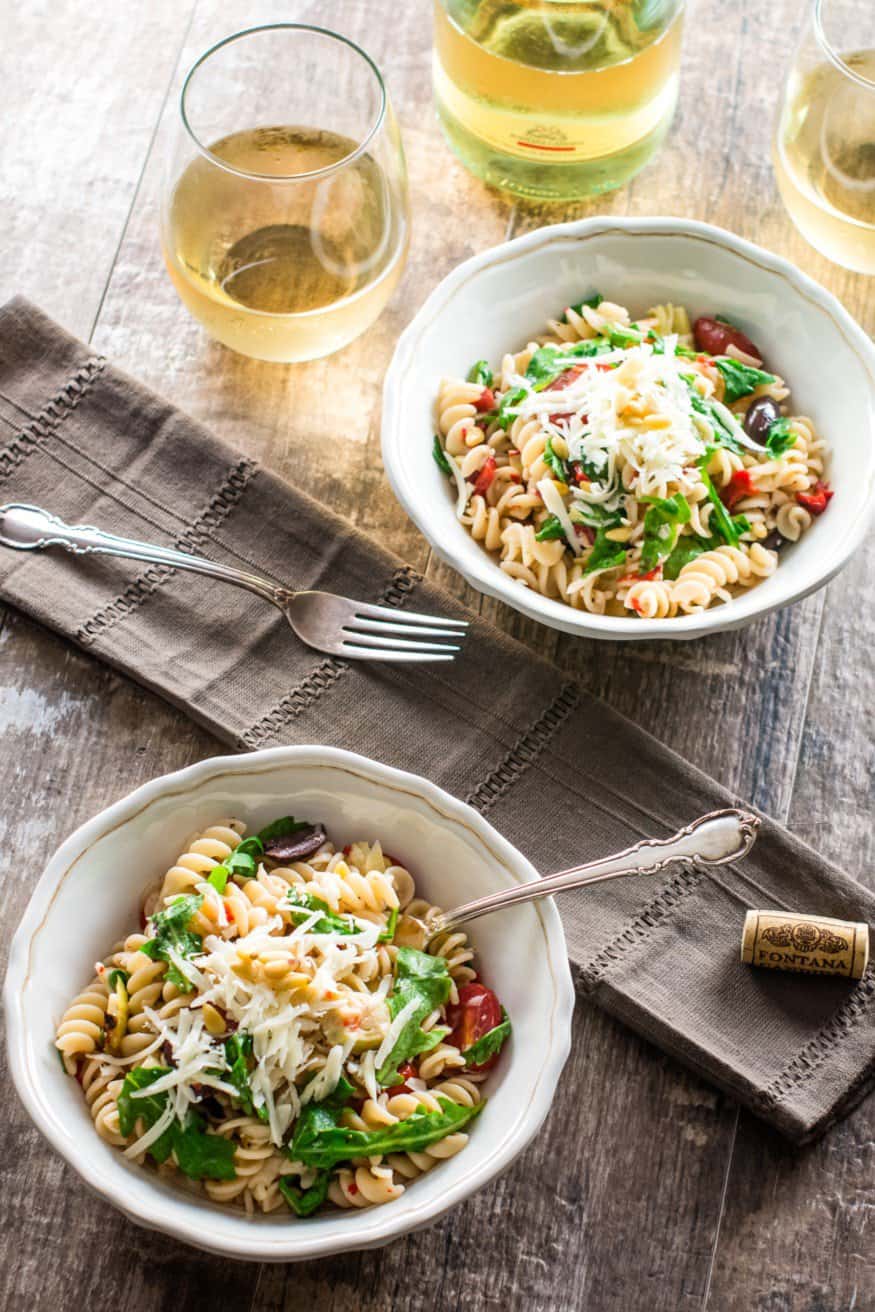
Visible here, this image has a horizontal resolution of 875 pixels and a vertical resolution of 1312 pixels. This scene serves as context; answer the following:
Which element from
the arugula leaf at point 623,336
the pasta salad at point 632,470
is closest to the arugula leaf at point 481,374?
the pasta salad at point 632,470

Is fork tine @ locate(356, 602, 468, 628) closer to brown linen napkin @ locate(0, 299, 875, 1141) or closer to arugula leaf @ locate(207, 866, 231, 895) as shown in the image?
brown linen napkin @ locate(0, 299, 875, 1141)

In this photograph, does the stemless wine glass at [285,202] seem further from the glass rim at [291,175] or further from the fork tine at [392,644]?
the fork tine at [392,644]

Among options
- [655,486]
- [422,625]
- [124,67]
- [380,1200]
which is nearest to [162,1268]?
[380,1200]

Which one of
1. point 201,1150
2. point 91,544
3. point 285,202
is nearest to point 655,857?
point 201,1150

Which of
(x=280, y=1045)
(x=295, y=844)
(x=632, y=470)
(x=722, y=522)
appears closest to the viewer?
(x=280, y=1045)

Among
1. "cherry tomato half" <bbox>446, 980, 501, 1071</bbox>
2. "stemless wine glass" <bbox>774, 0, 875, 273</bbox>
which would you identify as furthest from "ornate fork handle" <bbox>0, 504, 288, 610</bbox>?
"stemless wine glass" <bbox>774, 0, 875, 273</bbox>

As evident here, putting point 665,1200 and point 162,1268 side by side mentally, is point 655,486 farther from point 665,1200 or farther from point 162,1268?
point 162,1268

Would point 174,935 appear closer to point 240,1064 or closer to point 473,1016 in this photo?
point 240,1064
